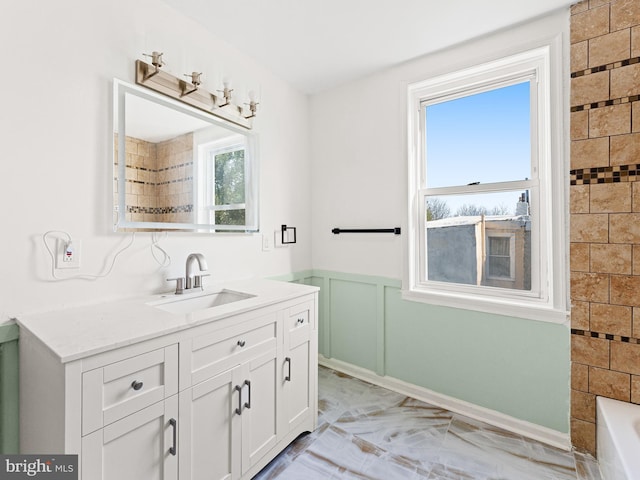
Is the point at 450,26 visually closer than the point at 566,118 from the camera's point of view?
No

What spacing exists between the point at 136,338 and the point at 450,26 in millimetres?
2235

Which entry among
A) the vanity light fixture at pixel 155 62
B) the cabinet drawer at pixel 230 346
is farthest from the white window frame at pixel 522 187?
the vanity light fixture at pixel 155 62

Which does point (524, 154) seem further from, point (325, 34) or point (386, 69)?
point (325, 34)

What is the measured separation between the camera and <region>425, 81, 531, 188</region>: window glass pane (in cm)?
191

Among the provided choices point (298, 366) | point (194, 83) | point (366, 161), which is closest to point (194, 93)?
point (194, 83)

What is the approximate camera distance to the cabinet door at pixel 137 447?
3.04 ft

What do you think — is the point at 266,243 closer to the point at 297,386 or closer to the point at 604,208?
the point at 297,386

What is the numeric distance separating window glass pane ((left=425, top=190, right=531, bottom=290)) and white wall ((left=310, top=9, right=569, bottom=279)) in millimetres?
254

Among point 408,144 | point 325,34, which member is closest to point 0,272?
point 325,34

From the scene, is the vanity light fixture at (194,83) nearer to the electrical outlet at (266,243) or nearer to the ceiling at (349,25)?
the ceiling at (349,25)

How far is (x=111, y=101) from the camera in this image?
1442 mm

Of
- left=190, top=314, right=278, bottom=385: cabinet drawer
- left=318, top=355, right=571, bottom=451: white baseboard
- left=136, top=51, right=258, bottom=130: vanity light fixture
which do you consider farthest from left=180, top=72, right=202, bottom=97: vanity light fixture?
left=318, top=355, right=571, bottom=451: white baseboard

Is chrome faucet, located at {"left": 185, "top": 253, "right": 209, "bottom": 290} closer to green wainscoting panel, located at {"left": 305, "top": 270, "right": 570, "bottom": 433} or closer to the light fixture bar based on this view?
the light fixture bar

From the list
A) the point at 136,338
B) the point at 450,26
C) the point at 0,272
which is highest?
the point at 450,26
